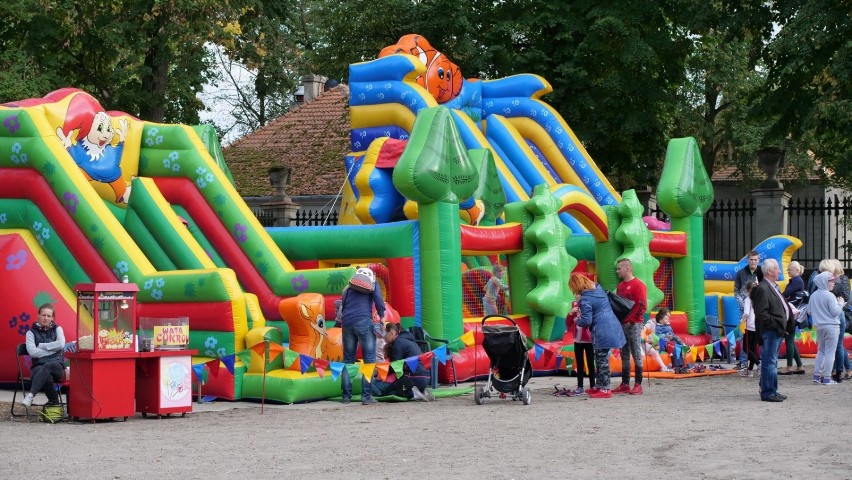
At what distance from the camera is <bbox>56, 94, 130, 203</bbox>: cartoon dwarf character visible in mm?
14367

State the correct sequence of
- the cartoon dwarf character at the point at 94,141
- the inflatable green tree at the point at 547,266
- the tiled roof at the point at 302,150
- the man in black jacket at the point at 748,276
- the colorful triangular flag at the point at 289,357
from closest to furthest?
the colorful triangular flag at the point at 289,357 < the cartoon dwarf character at the point at 94,141 < the inflatable green tree at the point at 547,266 < the man in black jacket at the point at 748,276 < the tiled roof at the point at 302,150

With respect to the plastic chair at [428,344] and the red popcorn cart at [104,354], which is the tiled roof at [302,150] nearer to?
the plastic chair at [428,344]

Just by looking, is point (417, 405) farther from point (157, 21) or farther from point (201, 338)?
point (157, 21)

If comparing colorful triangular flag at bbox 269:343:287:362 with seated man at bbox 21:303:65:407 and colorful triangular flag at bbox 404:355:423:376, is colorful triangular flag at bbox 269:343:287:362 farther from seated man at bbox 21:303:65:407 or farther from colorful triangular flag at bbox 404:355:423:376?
seated man at bbox 21:303:65:407

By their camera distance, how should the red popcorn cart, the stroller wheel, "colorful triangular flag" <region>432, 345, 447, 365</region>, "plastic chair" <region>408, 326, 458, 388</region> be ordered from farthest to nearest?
"plastic chair" <region>408, 326, 458, 388</region>, "colorful triangular flag" <region>432, 345, 447, 365</region>, the stroller wheel, the red popcorn cart

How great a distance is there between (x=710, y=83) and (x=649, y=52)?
9069 mm

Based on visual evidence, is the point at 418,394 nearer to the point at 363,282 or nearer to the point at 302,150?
the point at 363,282

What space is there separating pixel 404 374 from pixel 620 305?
2309 mm

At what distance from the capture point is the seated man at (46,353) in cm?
1139

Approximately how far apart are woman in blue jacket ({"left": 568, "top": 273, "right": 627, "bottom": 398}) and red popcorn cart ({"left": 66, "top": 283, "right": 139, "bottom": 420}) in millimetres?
4375

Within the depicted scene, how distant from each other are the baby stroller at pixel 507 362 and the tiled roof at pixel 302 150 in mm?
18776

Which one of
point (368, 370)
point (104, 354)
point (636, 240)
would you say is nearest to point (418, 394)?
point (368, 370)

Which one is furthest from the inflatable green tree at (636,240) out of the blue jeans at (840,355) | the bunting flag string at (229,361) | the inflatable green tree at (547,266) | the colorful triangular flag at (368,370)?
the bunting flag string at (229,361)

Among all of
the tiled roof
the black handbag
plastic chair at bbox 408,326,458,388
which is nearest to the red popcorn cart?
plastic chair at bbox 408,326,458,388
